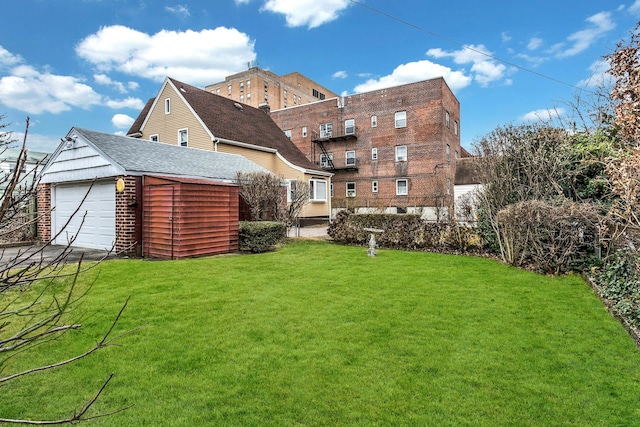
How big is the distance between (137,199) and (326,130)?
25.4m

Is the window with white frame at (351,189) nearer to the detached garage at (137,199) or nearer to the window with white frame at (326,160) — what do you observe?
the window with white frame at (326,160)

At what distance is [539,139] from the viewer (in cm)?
982

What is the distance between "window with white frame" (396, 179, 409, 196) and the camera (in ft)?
97.3

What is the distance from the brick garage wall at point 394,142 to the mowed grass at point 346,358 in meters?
21.9

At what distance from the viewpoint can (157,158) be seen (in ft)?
41.1

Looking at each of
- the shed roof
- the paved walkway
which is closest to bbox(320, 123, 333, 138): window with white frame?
the paved walkway

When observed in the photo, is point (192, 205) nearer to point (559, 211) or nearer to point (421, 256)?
point (421, 256)

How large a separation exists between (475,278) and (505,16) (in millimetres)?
11073

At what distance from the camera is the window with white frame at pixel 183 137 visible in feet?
70.2

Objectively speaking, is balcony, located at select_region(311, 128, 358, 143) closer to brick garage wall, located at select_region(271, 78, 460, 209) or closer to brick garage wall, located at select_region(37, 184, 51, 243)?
brick garage wall, located at select_region(271, 78, 460, 209)

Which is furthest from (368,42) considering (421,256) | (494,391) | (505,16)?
(494,391)


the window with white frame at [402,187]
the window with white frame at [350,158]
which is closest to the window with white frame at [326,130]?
the window with white frame at [350,158]

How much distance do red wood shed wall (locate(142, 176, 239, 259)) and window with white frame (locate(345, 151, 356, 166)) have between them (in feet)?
73.6

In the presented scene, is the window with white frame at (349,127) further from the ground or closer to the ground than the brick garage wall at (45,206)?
further from the ground
